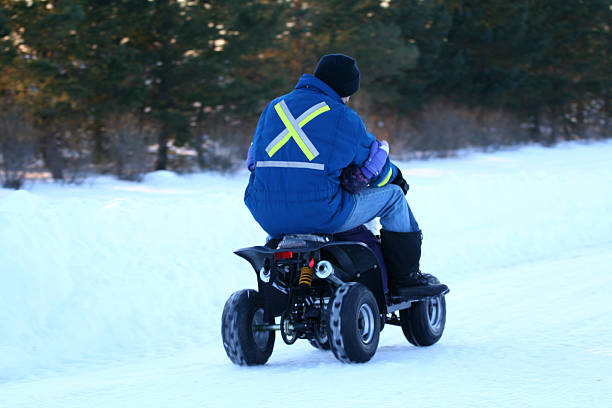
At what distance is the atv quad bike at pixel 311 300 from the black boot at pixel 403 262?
0.06 meters

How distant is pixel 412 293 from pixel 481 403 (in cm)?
157

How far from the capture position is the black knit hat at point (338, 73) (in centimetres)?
526

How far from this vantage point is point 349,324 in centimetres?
493

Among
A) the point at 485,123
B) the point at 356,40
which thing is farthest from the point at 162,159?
the point at 485,123

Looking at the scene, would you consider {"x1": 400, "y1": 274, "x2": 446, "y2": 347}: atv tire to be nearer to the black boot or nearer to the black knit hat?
the black boot

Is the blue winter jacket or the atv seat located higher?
the blue winter jacket

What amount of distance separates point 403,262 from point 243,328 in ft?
3.94

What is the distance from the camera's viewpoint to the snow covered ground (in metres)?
4.46

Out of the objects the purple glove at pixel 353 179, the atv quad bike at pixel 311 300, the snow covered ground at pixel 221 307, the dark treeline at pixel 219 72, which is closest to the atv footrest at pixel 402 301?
the atv quad bike at pixel 311 300

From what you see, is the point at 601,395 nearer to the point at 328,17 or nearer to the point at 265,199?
the point at 265,199

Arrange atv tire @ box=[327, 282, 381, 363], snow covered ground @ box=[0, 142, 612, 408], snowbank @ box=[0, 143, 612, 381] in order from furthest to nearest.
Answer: snowbank @ box=[0, 143, 612, 381] → atv tire @ box=[327, 282, 381, 363] → snow covered ground @ box=[0, 142, 612, 408]

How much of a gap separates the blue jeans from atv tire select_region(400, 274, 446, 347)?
0.58 metres

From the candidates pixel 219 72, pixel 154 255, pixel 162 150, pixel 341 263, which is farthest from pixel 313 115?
pixel 219 72

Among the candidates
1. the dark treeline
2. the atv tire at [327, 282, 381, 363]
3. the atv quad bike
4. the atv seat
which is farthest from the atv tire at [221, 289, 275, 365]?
the dark treeline
